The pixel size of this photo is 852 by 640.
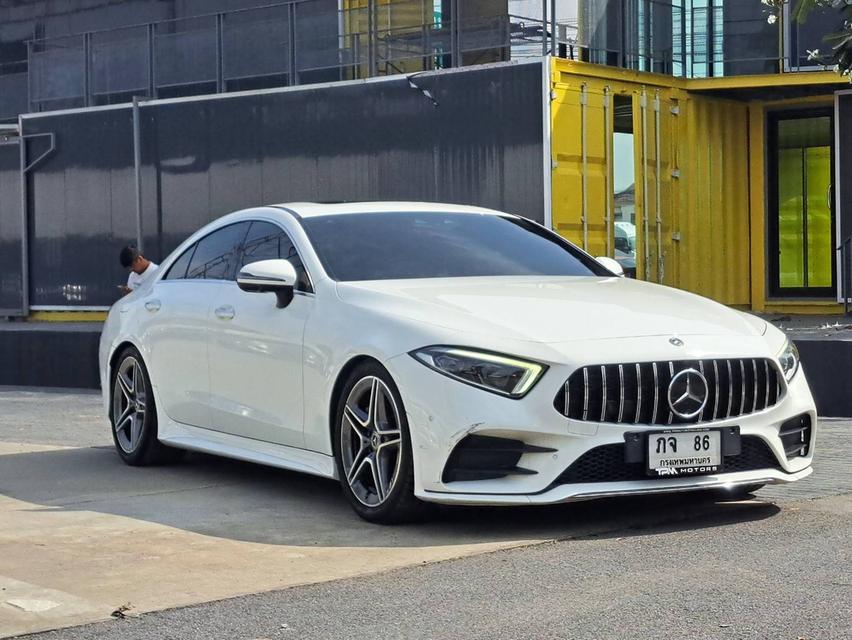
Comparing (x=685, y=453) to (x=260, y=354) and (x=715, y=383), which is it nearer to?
(x=715, y=383)

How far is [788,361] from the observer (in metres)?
Answer: 7.05

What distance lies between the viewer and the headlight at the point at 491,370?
6391 millimetres

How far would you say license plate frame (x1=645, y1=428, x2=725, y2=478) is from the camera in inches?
254

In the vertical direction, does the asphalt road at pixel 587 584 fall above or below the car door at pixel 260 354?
below

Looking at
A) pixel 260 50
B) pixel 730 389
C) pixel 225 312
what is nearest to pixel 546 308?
pixel 730 389

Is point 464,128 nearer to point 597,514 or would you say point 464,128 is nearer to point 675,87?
point 675,87

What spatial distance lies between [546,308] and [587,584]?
1.72 metres

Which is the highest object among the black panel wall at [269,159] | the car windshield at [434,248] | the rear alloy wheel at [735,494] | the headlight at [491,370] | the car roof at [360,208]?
the black panel wall at [269,159]

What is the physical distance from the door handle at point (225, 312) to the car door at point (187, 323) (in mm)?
133

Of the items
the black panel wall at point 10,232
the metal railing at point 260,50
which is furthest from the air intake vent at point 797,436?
the black panel wall at point 10,232

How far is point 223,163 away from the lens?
75.0ft

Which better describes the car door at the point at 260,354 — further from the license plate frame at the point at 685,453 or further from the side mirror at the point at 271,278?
the license plate frame at the point at 685,453

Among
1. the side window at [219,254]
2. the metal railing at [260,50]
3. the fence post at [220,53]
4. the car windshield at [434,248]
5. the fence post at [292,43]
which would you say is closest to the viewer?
the car windshield at [434,248]

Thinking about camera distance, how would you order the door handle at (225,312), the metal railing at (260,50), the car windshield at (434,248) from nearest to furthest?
the car windshield at (434,248), the door handle at (225,312), the metal railing at (260,50)
